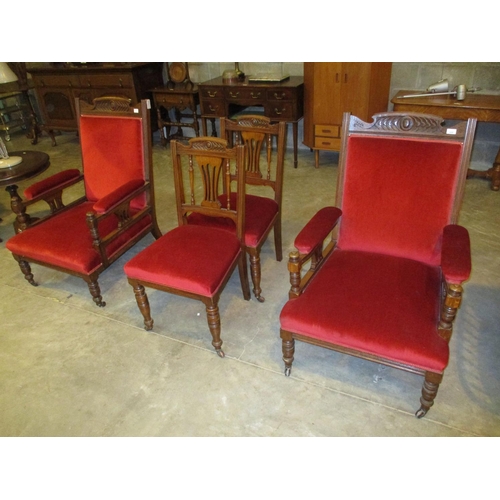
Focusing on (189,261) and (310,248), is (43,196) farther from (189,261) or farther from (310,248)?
(310,248)

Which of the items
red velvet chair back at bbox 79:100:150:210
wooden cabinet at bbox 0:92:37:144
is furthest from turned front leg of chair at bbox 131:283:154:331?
wooden cabinet at bbox 0:92:37:144

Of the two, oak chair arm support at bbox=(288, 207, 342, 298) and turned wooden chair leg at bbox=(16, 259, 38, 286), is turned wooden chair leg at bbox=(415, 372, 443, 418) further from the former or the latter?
turned wooden chair leg at bbox=(16, 259, 38, 286)

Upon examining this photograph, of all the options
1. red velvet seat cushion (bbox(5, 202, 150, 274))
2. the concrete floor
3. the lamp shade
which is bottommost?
the concrete floor

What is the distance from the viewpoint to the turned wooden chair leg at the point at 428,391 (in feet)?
4.60

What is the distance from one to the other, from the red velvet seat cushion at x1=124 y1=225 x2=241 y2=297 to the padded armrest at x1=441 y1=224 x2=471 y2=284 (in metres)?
0.94

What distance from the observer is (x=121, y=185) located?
2.42 meters

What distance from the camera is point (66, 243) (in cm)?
214

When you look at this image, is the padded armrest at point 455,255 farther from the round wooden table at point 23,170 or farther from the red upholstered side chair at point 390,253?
the round wooden table at point 23,170

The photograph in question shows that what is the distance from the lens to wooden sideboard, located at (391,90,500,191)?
116 inches

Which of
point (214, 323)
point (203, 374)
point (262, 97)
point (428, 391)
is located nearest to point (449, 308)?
point (428, 391)

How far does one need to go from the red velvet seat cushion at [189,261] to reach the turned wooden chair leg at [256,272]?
17 cm

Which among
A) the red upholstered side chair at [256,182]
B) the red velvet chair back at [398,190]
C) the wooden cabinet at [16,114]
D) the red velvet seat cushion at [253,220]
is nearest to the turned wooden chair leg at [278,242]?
the red upholstered side chair at [256,182]
